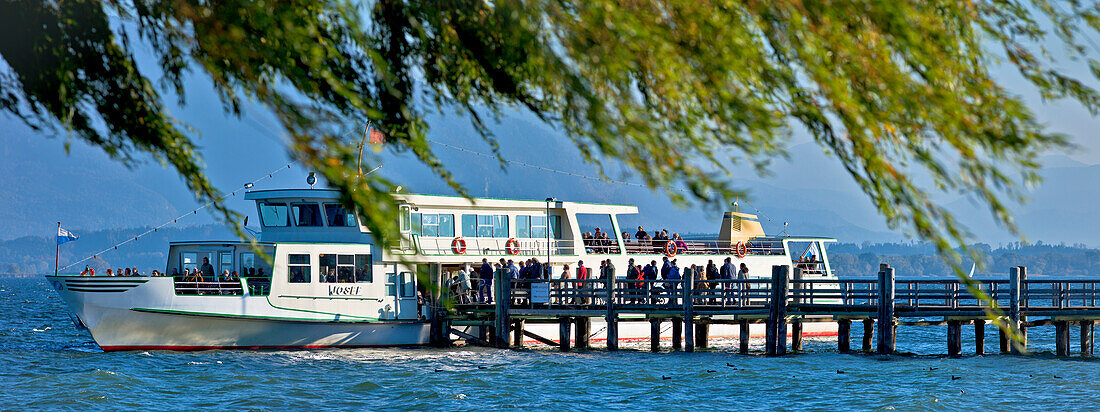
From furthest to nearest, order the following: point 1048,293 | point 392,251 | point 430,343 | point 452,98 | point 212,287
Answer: point 430,343, point 212,287, point 1048,293, point 452,98, point 392,251

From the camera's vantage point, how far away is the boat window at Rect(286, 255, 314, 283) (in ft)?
94.7

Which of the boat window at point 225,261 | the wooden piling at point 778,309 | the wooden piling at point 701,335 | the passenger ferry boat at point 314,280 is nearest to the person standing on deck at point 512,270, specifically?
the passenger ferry boat at point 314,280

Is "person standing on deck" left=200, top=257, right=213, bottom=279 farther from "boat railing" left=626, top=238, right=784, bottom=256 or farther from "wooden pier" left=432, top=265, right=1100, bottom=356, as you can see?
"boat railing" left=626, top=238, right=784, bottom=256

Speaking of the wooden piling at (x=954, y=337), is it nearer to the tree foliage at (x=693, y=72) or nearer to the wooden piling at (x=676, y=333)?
the wooden piling at (x=676, y=333)

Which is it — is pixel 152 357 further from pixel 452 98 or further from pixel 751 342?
pixel 452 98

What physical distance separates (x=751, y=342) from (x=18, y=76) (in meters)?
33.1

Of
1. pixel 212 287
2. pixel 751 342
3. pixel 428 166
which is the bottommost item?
pixel 751 342

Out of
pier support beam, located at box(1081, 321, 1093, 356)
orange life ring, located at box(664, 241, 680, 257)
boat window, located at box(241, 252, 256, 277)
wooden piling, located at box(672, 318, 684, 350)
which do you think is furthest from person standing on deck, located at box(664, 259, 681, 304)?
boat window, located at box(241, 252, 256, 277)

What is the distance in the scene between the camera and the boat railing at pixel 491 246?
3109 cm

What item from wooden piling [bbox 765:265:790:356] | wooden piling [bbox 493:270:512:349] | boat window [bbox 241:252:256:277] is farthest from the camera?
wooden piling [bbox 493:270:512:349]

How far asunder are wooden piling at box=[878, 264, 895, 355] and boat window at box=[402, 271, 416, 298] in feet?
40.8

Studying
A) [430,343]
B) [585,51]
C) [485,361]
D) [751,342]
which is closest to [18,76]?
[585,51]

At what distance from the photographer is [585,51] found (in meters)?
5.62

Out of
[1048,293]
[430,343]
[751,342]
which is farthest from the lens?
[751,342]
